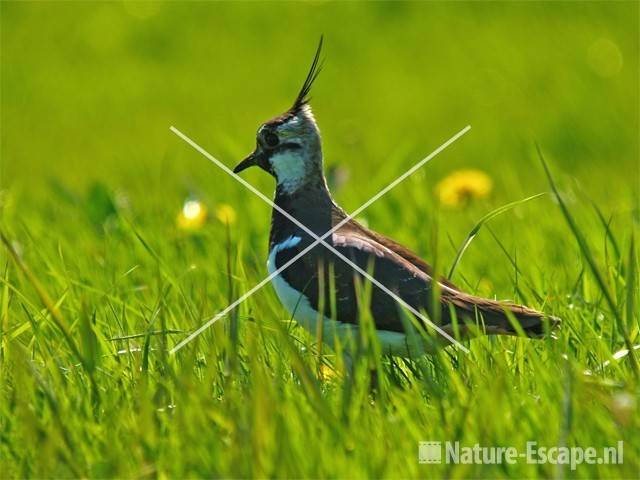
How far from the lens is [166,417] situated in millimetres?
3277

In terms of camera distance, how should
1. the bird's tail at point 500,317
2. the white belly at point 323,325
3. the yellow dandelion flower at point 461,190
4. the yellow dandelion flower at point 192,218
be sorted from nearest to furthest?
the bird's tail at point 500,317 → the white belly at point 323,325 → the yellow dandelion flower at point 192,218 → the yellow dandelion flower at point 461,190

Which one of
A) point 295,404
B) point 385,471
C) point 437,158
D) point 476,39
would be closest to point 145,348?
point 295,404

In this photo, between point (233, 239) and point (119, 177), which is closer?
point (233, 239)

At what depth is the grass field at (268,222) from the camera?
315cm

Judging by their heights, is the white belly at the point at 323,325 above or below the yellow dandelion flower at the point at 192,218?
below

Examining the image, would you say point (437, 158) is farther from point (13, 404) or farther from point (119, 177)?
point (13, 404)

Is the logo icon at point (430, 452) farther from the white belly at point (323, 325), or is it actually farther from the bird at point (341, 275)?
the white belly at point (323, 325)

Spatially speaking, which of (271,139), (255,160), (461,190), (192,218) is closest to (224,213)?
(192,218)

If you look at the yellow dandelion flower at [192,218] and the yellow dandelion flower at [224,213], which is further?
the yellow dandelion flower at [224,213]

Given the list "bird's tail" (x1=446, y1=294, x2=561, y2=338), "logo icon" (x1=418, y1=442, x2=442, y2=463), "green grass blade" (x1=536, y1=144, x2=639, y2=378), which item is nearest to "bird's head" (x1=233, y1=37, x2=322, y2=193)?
"bird's tail" (x1=446, y1=294, x2=561, y2=338)

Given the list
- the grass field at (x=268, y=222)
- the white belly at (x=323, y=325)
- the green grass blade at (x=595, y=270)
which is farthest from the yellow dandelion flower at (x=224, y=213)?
the green grass blade at (x=595, y=270)

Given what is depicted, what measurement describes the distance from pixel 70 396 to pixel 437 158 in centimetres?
670

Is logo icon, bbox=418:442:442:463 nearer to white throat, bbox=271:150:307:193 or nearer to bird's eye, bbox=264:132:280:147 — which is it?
white throat, bbox=271:150:307:193

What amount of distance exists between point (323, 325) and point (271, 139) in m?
1.07
